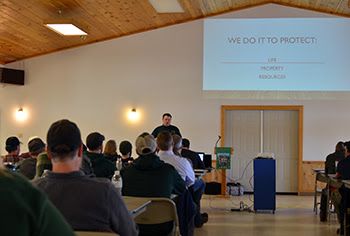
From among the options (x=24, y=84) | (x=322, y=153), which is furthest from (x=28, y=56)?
(x=322, y=153)

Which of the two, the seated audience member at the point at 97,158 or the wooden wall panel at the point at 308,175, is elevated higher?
the seated audience member at the point at 97,158

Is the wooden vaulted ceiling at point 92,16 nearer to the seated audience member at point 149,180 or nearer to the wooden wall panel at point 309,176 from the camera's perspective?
the wooden wall panel at point 309,176

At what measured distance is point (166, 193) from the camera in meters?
3.63

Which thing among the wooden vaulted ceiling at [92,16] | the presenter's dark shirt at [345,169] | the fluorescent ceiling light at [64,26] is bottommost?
the presenter's dark shirt at [345,169]

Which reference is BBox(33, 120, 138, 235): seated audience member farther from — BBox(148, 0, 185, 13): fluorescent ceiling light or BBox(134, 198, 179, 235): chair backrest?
BBox(148, 0, 185, 13): fluorescent ceiling light

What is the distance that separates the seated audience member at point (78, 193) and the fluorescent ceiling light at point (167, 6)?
7.37 metres

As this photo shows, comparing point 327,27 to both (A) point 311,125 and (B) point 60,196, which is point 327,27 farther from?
(B) point 60,196

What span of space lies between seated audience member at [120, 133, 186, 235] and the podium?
13.4ft

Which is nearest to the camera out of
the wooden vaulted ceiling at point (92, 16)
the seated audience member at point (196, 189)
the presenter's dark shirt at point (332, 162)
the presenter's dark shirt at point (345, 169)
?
the presenter's dark shirt at point (345, 169)

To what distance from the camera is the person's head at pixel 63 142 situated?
1812 millimetres

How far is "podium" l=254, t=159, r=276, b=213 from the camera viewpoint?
24.6 ft

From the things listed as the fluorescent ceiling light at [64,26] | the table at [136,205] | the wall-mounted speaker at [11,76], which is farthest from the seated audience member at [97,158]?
the wall-mounted speaker at [11,76]

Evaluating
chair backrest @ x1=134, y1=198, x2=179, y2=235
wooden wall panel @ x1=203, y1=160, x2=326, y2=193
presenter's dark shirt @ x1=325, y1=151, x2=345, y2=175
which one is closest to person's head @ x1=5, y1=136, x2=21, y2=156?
chair backrest @ x1=134, y1=198, x2=179, y2=235

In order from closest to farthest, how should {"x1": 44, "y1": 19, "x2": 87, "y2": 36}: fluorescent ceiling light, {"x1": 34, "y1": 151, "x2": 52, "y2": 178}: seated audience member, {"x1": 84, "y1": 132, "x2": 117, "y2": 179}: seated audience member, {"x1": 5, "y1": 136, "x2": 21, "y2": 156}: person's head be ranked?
{"x1": 34, "y1": 151, "x2": 52, "y2": 178}: seated audience member, {"x1": 84, "y1": 132, "x2": 117, "y2": 179}: seated audience member, {"x1": 5, "y1": 136, "x2": 21, "y2": 156}: person's head, {"x1": 44, "y1": 19, "x2": 87, "y2": 36}: fluorescent ceiling light
